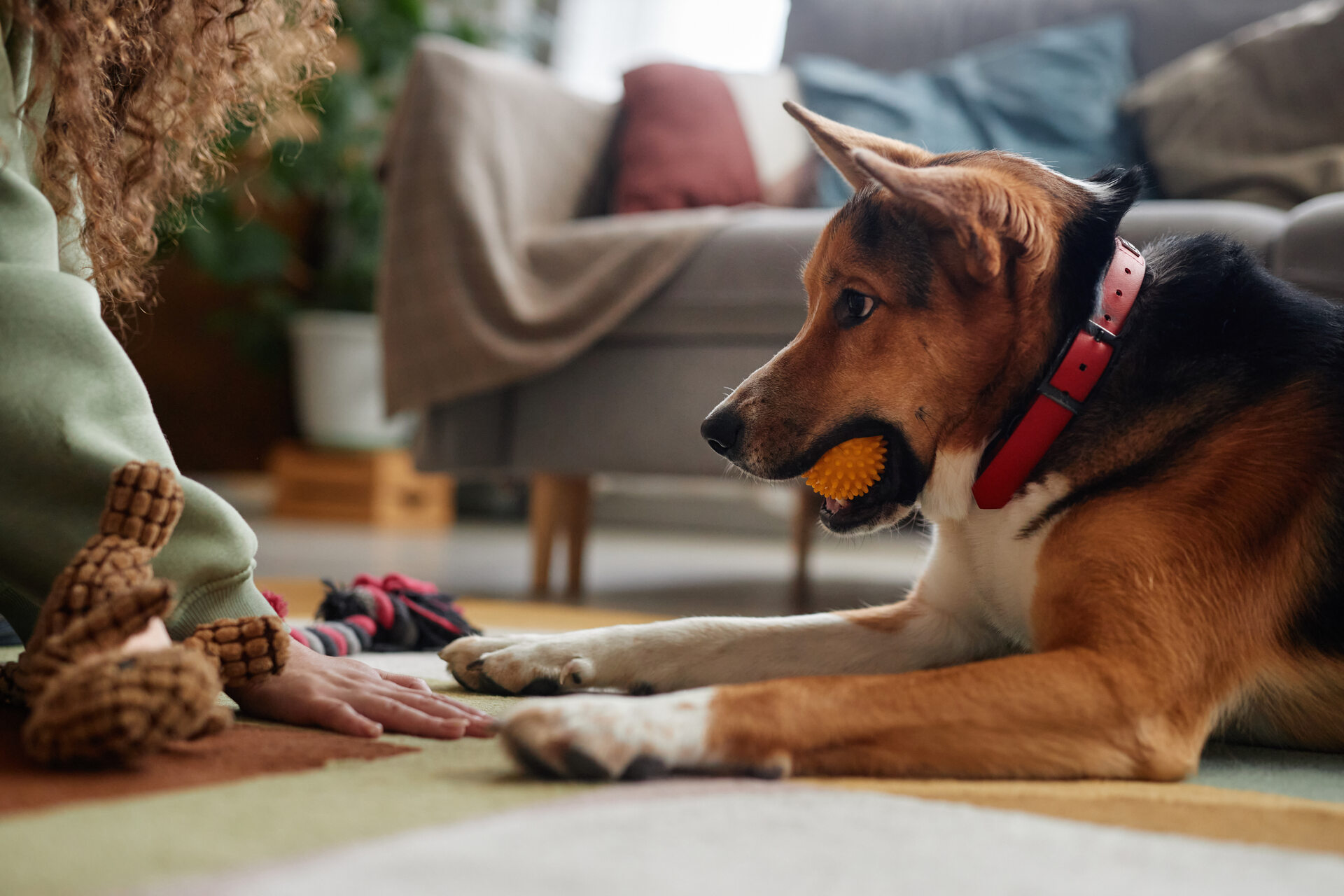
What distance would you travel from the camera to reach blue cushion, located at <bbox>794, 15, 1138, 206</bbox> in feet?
10.3

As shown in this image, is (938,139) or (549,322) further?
(938,139)

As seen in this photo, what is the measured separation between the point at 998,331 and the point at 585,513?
6.65ft

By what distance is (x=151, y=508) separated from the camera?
1.04m

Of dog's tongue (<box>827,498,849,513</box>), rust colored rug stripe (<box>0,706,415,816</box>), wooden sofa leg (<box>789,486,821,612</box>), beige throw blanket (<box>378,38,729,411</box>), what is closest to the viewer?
rust colored rug stripe (<box>0,706,415,816</box>)

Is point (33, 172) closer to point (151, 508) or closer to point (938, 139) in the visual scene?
point (151, 508)

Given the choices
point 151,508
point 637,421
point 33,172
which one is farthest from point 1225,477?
point 637,421

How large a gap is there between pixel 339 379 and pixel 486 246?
2542 millimetres

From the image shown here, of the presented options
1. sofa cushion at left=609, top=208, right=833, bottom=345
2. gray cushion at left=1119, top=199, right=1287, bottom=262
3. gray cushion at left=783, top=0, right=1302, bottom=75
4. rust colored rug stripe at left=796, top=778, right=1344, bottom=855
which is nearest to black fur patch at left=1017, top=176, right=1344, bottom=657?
rust colored rug stripe at left=796, top=778, right=1344, bottom=855

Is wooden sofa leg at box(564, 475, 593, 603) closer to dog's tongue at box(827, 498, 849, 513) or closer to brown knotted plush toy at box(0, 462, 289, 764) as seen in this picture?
dog's tongue at box(827, 498, 849, 513)

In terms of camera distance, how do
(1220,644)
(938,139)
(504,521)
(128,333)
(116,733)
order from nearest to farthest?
(116,733), (1220,644), (128,333), (938,139), (504,521)

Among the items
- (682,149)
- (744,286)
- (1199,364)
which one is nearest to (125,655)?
(1199,364)

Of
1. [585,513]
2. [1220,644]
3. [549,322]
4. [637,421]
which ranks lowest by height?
[585,513]

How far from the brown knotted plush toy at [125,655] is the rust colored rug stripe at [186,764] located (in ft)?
0.05

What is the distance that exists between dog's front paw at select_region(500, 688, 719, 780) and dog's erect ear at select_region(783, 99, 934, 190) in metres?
0.79
